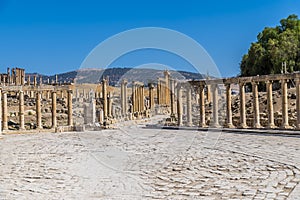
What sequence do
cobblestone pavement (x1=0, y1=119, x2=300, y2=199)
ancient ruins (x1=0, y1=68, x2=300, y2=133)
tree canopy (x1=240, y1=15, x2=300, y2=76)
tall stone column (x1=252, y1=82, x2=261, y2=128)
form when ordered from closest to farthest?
cobblestone pavement (x1=0, y1=119, x2=300, y2=199) < ancient ruins (x1=0, y1=68, x2=300, y2=133) < tall stone column (x1=252, y1=82, x2=261, y2=128) < tree canopy (x1=240, y1=15, x2=300, y2=76)

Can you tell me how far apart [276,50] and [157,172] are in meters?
36.0

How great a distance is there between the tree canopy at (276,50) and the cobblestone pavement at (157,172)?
94.7 feet

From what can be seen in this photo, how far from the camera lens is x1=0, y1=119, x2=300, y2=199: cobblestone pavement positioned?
8523 mm

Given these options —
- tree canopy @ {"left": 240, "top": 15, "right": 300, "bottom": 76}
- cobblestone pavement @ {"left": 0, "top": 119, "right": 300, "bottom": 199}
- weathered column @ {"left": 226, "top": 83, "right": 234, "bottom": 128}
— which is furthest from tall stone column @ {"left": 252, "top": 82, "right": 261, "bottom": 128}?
tree canopy @ {"left": 240, "top": 15, "right": 300, "bottom": 76}

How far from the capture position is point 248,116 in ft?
96.7

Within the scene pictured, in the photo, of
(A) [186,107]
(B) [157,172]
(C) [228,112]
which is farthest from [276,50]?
(B) [157,172]

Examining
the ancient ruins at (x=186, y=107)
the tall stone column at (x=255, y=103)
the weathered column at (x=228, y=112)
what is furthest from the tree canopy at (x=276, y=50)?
the tall stone column at (x=255, y=103)

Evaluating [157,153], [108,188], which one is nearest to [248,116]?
[157,153]

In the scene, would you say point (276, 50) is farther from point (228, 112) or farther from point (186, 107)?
point (228, 112)

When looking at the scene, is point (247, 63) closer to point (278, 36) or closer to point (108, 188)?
point (278, 36)

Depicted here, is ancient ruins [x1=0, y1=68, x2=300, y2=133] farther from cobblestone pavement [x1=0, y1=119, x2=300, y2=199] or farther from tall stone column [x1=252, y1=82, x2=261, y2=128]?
cobblestone pavement [x1=0, y1=119, x2=300, y2=199]

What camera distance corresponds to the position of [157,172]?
35.8ft

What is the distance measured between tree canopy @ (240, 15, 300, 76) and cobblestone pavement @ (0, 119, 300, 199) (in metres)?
28.9

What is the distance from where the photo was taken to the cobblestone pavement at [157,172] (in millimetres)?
8523
